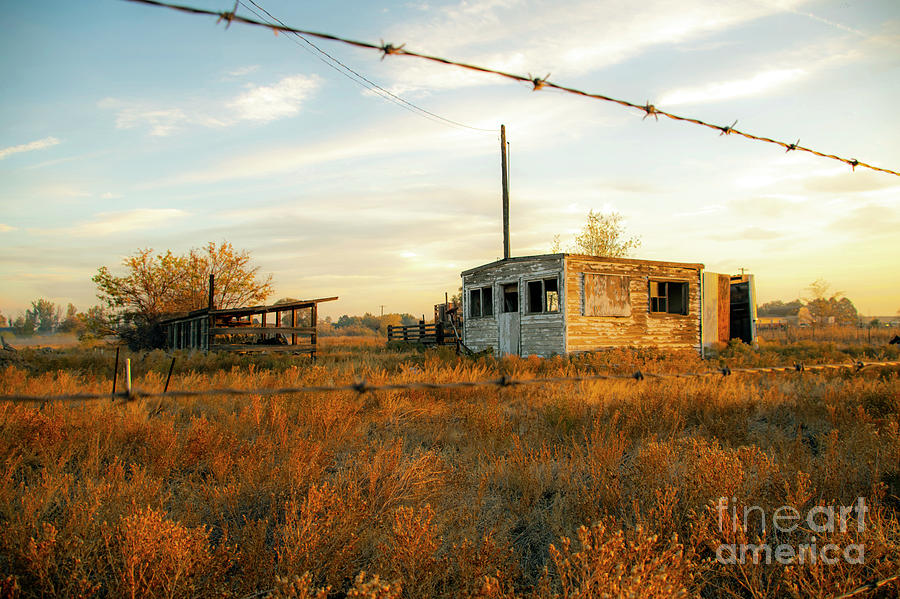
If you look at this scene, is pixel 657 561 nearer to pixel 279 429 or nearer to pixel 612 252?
pixel 279 429

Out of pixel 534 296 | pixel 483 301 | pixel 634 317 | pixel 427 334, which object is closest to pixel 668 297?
pixel 634 317

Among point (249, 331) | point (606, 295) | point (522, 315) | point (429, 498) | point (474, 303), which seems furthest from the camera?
point (474, 303)

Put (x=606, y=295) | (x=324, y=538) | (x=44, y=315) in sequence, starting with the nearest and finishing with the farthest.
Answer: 1. (x=324, y=538)
2. (x=606, y=295)
3. (x=44, y=315)

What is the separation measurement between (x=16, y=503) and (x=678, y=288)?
21.8m

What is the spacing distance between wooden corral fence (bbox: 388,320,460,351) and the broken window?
3.37 metres

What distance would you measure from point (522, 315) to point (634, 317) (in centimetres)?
438

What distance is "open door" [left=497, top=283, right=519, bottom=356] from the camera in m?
19.4

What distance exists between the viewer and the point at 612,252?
41312 mm

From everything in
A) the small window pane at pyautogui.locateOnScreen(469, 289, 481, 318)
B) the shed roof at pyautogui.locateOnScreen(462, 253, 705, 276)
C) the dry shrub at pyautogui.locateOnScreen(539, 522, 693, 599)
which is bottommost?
the dry shrub at pyautogui.locateOnScreen(539, 522, 693, 599)

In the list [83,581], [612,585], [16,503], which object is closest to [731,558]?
[612,585]

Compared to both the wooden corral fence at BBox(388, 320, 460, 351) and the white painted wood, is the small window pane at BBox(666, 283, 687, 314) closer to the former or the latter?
the white painted wood

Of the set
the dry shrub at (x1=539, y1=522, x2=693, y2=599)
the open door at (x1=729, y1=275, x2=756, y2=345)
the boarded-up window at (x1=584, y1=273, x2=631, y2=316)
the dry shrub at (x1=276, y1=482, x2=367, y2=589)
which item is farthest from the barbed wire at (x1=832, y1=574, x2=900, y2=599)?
the open door at (x1=729, y1=275, x2=756, y2=345)

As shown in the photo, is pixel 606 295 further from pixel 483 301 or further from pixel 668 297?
pixel 483 301

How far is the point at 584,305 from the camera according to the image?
17938mm
